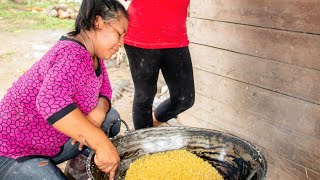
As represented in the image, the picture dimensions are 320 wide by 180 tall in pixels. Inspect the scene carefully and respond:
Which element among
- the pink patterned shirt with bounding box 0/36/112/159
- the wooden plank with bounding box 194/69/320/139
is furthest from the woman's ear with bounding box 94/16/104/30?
the wooden plank with bounding box 194/69/320/139

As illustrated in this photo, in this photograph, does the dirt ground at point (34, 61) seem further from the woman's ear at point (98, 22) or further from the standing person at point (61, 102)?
the woman's ear at point (98, 22)

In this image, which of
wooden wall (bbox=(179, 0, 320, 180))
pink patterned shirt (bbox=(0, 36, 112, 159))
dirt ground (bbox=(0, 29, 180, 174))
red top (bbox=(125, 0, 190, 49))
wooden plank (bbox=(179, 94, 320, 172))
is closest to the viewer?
pink patterned shirt (bbox=(0, 36, 112, 159))

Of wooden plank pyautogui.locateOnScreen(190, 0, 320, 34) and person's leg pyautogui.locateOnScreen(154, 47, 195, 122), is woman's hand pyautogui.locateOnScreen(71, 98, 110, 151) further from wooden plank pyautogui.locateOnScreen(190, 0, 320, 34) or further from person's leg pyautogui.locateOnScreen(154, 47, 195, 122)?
wooden plank pyautogui.locateOnScreen(190, 0, 320, 34)

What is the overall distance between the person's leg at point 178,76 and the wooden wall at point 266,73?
0.39m

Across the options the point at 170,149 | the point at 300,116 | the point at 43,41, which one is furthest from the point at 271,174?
the point at 43,41

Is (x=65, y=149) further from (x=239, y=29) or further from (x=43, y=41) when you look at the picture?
(x=43, y=41)

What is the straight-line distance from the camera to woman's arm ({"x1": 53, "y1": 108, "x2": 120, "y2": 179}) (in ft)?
5.23

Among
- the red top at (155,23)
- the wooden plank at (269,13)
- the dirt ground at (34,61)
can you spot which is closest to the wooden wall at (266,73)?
the wooden plank at (269,13)

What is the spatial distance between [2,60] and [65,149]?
6067 mm

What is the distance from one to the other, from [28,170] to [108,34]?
80 cm

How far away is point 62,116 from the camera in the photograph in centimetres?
158

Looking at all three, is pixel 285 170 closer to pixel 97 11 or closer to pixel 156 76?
pixel 156 76

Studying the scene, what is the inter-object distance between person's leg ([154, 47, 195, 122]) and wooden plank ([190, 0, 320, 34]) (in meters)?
0.48

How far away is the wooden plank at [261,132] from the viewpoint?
255cm
